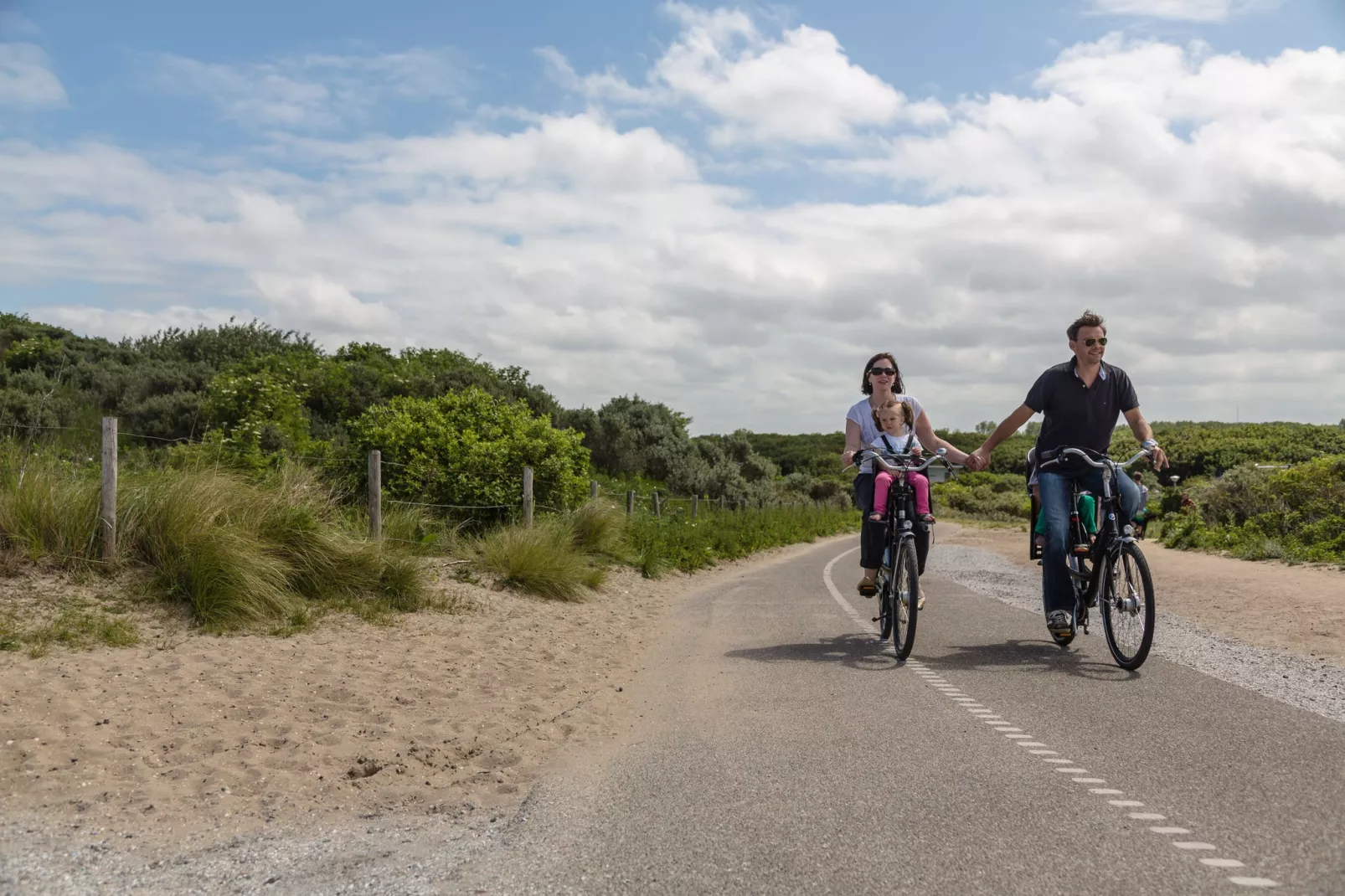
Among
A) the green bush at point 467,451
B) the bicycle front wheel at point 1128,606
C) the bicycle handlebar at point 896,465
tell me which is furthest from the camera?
the green bush at point 467,451

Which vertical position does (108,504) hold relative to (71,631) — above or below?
above

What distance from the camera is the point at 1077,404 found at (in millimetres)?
7250

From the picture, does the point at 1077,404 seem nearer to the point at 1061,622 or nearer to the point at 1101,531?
the point at 1101,531

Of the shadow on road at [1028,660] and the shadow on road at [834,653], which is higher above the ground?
the shadow on road at [1028,660]

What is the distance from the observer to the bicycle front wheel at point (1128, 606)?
6543mm

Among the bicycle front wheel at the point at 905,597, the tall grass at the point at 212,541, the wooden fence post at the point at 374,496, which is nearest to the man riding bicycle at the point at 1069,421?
the bicycle front wheel at the point at 905,597

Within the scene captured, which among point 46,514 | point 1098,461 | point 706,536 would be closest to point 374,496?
point 46,514

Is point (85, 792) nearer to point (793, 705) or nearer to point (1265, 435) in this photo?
point (793, 705)

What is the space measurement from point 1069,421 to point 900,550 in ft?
4.77

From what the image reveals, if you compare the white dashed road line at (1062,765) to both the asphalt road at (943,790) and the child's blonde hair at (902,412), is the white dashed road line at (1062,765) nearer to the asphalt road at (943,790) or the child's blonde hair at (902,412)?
the asphalt road at (943,790)

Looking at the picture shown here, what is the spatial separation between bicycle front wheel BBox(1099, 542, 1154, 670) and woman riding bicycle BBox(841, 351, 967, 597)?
1.44 m

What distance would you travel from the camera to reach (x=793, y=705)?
5789mm

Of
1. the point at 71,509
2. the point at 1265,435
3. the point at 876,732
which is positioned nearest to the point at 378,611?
the point at 71,509

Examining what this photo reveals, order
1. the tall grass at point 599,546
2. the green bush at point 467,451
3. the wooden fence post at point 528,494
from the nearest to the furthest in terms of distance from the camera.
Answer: the tall grass at point 599,546 < the wooden fence post at point 528,494 < the green bush at point 467,451
